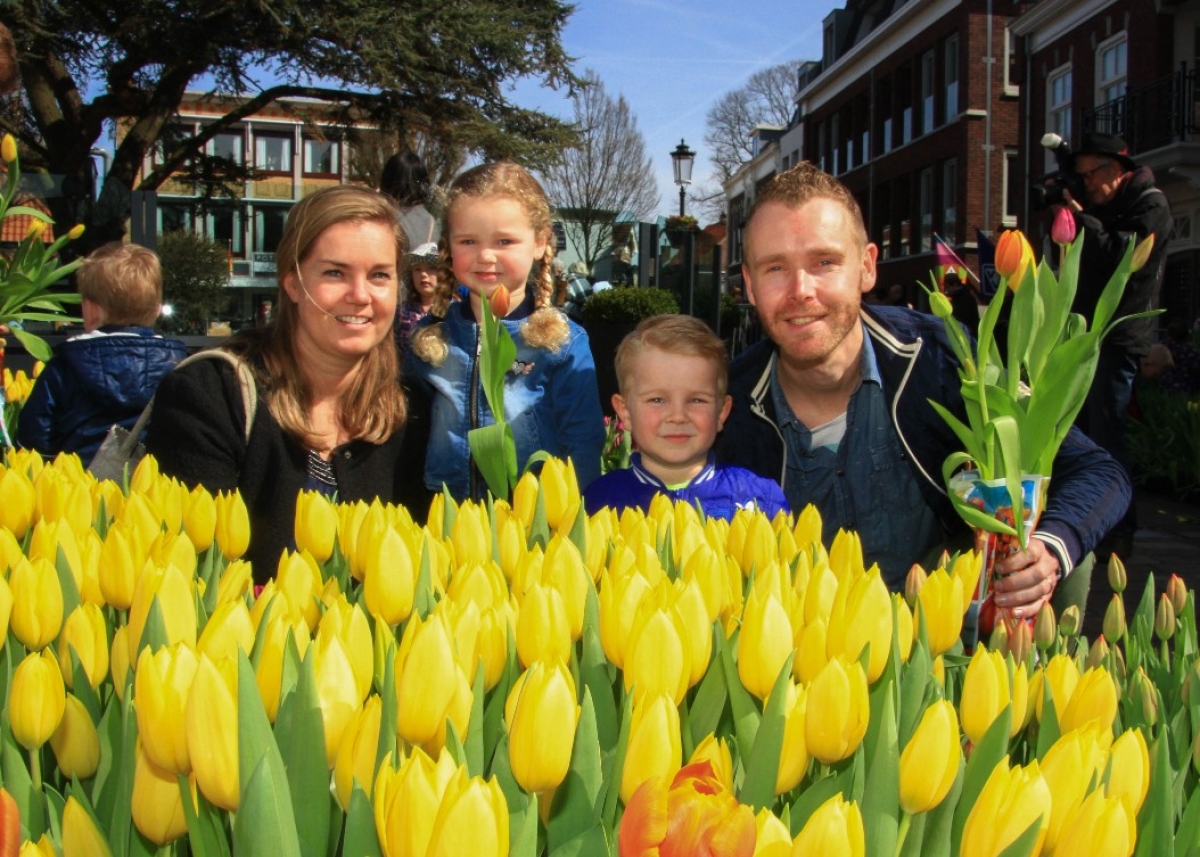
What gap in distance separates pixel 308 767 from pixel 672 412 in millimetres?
2057

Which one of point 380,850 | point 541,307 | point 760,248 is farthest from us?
point 541,307

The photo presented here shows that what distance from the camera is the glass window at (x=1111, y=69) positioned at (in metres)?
20.1

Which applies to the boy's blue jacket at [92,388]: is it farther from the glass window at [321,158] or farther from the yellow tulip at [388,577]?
the glass window at [321,158]

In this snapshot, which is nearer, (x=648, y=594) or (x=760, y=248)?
(x=648, y=594)

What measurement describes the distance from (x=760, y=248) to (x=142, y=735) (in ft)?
Answer: 6.42

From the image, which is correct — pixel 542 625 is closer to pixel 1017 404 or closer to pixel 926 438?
pixel 1017 404

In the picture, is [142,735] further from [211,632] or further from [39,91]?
[39,91]

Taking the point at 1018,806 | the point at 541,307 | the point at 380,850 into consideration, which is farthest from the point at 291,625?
the point at 541,307

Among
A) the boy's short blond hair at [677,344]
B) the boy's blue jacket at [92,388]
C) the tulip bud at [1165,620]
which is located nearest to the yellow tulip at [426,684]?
the tulip bud at [1165,620]

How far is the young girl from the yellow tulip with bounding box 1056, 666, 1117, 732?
205 cm

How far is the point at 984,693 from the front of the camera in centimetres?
93

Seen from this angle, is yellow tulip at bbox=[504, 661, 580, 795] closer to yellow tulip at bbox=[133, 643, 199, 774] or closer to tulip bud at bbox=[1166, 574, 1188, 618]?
yellow tulip at bbox=[133, 643, 199, 774]

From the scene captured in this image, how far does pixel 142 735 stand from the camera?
76cm

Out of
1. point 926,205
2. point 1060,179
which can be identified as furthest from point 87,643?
point 926,205
